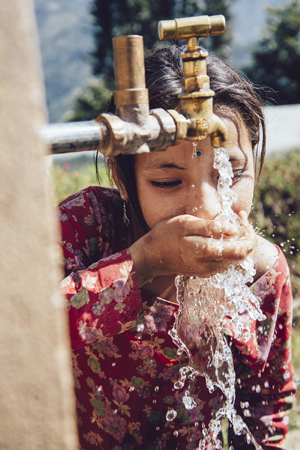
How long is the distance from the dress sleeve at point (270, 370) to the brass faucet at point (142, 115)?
787mm

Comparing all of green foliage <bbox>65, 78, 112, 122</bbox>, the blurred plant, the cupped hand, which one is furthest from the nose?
the blurred plant

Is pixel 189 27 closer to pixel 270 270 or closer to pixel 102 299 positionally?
pixel 102 299

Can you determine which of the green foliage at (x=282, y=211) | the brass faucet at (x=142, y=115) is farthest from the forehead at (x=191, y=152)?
the green foliage at (x=282, y=211)

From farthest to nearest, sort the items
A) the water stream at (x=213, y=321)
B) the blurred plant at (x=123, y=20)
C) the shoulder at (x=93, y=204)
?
the blurred plant at (x=123, y=20) → the shoulder at (x=93, y=204) → the water stream at (x=213, y=321)

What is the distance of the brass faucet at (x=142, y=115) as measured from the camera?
0.86m

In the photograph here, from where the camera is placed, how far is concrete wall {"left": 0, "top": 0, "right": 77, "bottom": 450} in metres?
0.55

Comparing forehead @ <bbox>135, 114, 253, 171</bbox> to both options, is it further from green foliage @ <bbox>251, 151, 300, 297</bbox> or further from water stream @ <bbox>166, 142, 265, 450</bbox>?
green foliage @ <bbox>251, 151, 300, 297</bbox>

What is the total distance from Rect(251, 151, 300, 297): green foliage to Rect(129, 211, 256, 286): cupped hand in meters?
2.44

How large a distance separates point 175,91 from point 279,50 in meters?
21.0

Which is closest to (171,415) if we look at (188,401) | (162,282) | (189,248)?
(188,401)

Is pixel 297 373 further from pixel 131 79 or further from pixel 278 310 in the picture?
pixel 131 79

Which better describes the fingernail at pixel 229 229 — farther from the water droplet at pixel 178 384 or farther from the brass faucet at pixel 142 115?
the water droplet at pixel 178 384

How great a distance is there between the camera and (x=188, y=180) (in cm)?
130

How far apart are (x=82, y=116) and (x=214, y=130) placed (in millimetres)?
21989
